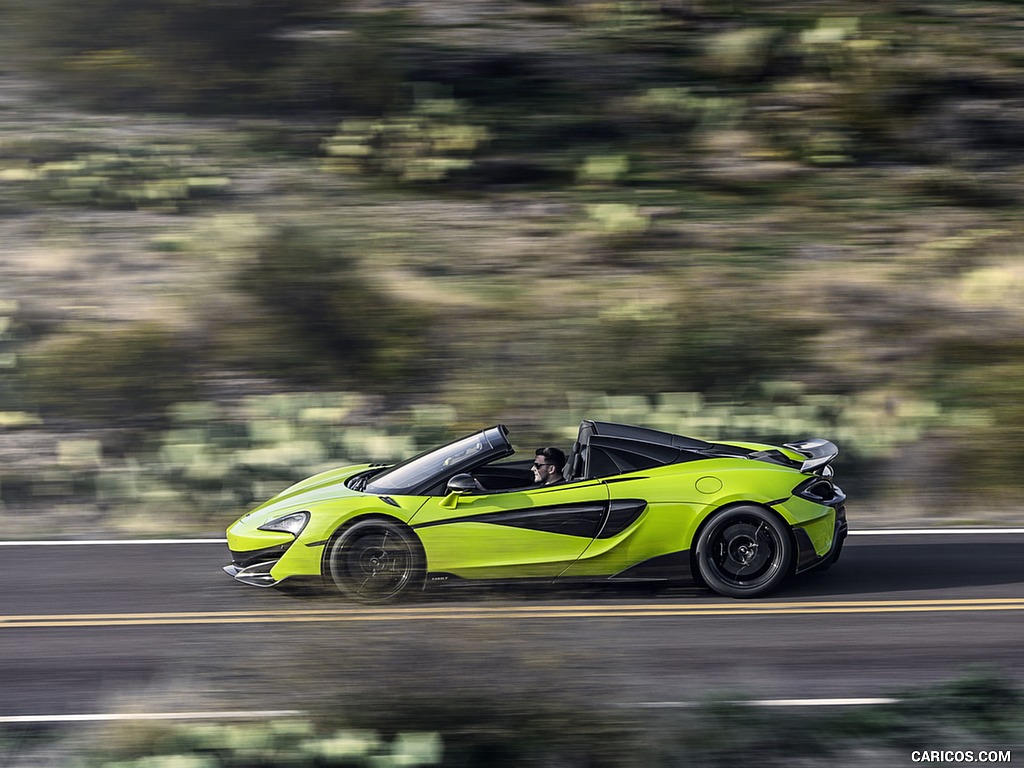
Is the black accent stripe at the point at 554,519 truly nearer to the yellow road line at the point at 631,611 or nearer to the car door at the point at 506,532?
the car door at the point at 506,532

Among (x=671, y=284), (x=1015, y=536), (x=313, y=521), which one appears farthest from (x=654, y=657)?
(x=671, y=284)

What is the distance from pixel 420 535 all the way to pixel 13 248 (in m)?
11.6

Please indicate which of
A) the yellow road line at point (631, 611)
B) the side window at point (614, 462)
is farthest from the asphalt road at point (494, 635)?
the side window at point (614, 462)

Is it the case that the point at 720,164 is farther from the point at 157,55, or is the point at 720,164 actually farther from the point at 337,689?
the point at 337,689

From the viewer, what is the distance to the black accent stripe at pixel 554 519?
787 centimetres

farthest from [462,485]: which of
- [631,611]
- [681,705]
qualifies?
[681,705]

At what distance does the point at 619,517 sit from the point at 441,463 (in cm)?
130

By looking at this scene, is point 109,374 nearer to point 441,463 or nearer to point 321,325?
point 321,325

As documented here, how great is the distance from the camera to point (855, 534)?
1042 cm

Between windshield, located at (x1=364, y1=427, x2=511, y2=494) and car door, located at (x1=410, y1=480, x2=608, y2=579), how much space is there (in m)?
0.27

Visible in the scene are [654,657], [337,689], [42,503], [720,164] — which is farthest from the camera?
[720,164]

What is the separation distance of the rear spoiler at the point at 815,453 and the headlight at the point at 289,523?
11.3 feet

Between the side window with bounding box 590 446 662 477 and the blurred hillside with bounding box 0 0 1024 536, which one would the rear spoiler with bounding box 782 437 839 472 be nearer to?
the side window with bounding box 590 446 662 477

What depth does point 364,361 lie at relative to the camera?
14.5 metres
